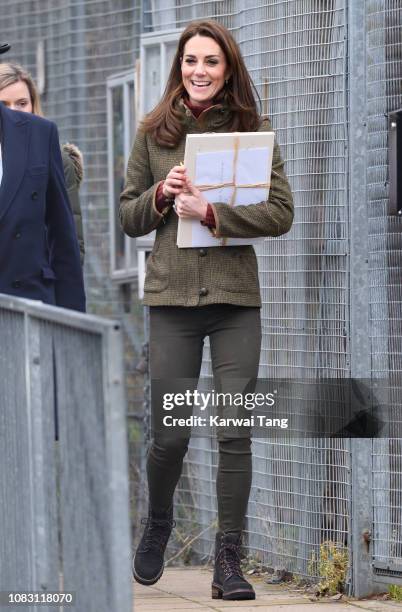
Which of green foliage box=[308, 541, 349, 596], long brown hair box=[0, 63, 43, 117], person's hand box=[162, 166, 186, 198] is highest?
long brown hair box=[0, 63, 43, 117]

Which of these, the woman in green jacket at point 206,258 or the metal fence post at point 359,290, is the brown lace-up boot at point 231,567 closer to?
the woman in green jacket at point 206,258

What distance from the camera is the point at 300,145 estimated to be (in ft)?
22.5

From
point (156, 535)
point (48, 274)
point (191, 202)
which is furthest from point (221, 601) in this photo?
point (191, 202)

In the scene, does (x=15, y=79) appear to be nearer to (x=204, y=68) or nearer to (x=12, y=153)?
(x=12, y=153)

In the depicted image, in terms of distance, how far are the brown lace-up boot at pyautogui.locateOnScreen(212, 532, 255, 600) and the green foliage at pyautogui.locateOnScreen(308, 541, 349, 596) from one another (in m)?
0.62

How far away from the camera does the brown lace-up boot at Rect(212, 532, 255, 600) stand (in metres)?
5.91

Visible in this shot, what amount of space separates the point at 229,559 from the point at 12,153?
1705 millimetres

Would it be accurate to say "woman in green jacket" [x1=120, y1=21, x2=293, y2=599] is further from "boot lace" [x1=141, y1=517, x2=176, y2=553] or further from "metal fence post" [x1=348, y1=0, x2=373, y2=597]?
"metal fence post" [x1=348, y1=0, x2=373, y2=597]

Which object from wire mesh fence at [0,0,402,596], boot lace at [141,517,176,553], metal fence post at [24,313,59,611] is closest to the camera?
metal fence post at [24,313,59,611]

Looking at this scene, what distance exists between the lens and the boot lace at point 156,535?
626 centimetres

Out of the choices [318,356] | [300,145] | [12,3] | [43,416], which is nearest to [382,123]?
[300,145]

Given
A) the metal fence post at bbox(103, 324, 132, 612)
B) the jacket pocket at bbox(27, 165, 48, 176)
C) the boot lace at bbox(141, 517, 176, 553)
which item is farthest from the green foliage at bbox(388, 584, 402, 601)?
the metal fence post at bbox(103, 324, 132, 612)

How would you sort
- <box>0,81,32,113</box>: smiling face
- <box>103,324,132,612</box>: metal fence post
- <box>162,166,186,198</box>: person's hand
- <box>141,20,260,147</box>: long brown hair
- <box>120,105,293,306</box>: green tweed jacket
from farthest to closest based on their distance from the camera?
1. <box>0,81,32,113</box>: smiling face
2. <box>141,20,260,147</box>: long brown hair
3. <box>120,105,293,306</box>: green tweed jacket
4. <box>162,166,186,198</box>: person's hand
5. <box>103,324,132,612</box>: metal fence post

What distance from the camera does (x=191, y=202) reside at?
226 inches
